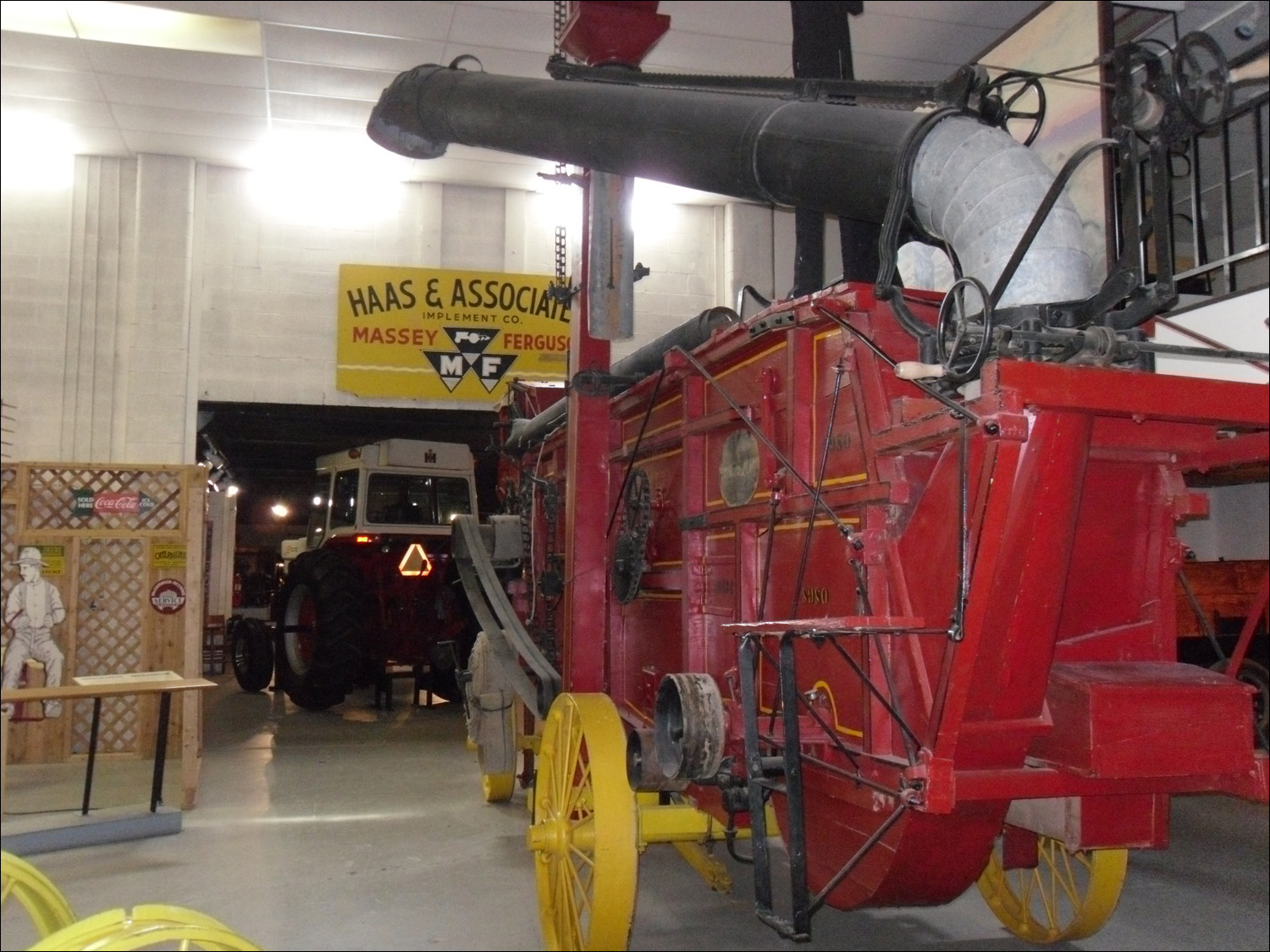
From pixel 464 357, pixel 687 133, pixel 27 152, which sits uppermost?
pixel 464 357

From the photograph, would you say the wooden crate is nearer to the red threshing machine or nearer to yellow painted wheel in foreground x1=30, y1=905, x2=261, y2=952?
yellow painted wheel in foreground x1=30, y1=905, x2=261, y2=952

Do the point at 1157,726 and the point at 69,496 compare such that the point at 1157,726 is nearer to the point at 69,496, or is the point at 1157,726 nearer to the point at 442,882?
the point at 69,496

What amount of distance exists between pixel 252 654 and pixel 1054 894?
28.2 ft

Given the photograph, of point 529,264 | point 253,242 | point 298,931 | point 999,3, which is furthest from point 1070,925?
point 529,264

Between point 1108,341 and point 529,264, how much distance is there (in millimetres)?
6868

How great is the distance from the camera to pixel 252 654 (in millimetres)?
10438

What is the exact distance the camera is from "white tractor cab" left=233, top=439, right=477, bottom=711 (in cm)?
855

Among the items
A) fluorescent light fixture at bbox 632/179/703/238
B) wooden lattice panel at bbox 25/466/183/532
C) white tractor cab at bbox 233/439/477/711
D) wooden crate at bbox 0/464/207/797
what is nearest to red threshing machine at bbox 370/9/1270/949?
wooden crate at bbox 0/464/207/797

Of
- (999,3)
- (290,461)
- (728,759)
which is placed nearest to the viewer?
(728,759)

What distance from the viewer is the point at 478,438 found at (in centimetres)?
1238

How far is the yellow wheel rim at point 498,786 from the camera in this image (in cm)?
568

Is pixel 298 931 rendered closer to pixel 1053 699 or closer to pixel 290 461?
pixel 1053 699

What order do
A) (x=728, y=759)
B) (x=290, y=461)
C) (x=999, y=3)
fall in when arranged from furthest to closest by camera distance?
(x=290, y=461), (x=999, y=3), (x=728, y=759)

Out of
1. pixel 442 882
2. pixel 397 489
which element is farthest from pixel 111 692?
pixel 397 489
